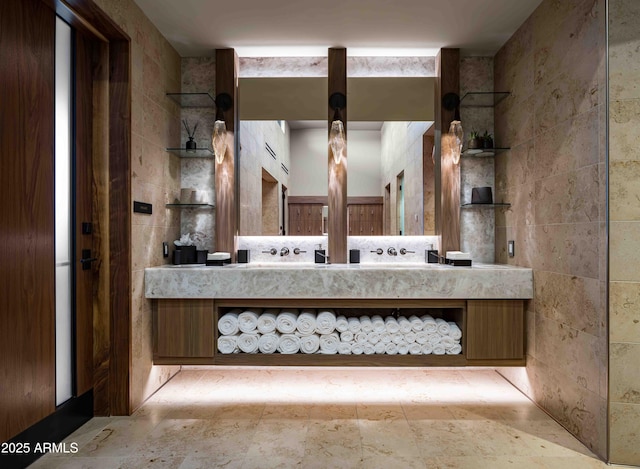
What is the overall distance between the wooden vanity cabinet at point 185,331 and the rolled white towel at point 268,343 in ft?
1.03

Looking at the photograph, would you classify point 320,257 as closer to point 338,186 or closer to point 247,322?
point 338,186

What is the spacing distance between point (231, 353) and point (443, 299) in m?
1.42

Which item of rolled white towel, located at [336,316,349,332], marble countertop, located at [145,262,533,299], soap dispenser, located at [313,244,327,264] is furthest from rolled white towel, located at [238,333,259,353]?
soap dispenser, located at [313,244,327,264]

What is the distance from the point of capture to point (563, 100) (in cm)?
212

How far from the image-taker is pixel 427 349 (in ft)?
7.69

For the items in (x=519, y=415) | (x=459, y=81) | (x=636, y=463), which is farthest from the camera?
(x=459, y=81)

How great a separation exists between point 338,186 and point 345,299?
3.29 feet

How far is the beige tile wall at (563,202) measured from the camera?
1834mm

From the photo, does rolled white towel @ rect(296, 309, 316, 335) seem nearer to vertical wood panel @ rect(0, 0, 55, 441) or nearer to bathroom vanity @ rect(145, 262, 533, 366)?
bathroom vanity @ rect(145, 262, 533, 366)

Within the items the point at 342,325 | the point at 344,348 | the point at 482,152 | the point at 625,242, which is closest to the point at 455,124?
the point at 482,152

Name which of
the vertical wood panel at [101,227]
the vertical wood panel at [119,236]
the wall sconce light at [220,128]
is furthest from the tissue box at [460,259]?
the vertical wood panel at [101,227]

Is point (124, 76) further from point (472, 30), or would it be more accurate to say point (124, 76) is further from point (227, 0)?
point (472, 30)

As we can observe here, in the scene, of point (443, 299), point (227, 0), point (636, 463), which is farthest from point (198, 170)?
point (636, 463)

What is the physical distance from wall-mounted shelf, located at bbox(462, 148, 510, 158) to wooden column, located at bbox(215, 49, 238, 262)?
1904 millimetres
